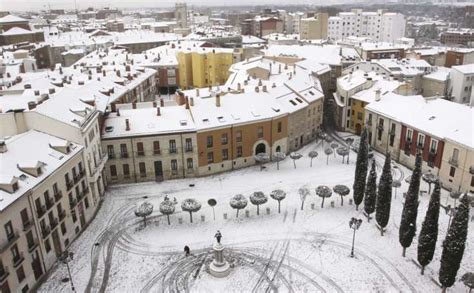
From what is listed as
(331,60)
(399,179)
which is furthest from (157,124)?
(331,60)

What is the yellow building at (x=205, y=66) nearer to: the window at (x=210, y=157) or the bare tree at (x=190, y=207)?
the window at (x=210, y=157)

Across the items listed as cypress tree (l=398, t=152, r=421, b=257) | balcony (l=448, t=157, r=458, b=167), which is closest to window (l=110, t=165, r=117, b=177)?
cypress tree (l=398, t=152, r=421, b=257)

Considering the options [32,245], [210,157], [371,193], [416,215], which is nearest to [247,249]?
[371,193]

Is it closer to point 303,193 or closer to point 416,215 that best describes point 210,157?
point 303,193

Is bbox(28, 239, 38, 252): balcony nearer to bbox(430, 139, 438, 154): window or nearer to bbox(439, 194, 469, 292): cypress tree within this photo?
bbox(439, 194, 469, 292): cypress tree

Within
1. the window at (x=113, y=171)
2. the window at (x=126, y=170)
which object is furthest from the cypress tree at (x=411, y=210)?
the window at (x=113, y=171)

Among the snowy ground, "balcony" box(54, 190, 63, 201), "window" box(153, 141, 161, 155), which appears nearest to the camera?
the snowy ground
